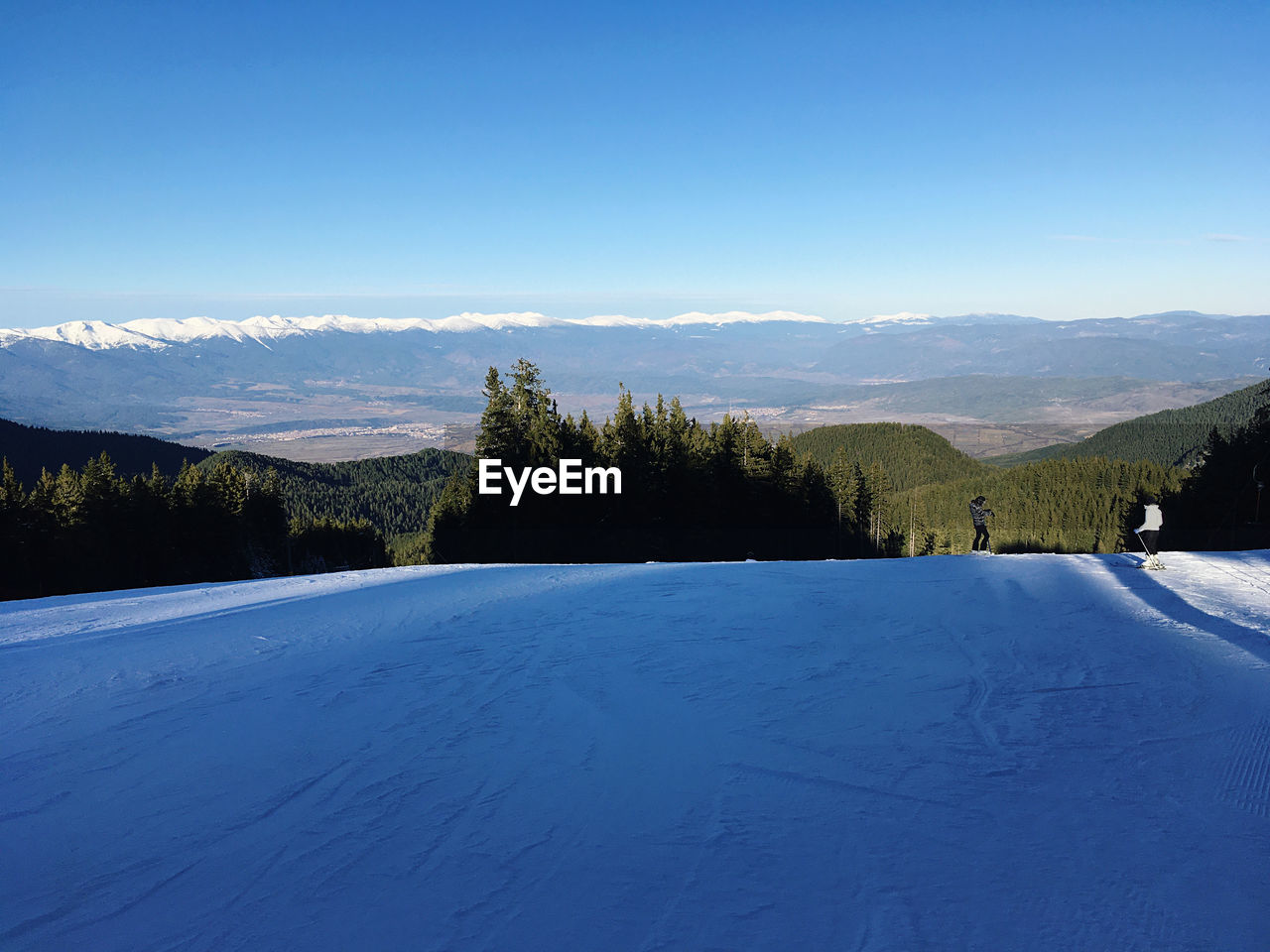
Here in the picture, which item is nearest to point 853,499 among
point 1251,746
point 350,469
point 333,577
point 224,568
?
point 224,568

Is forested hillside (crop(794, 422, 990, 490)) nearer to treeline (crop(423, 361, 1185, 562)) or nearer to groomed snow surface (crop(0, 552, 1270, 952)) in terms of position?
treeline (crop(423, 361, 1185, 562))

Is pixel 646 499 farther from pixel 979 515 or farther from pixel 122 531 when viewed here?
pixel 122 531

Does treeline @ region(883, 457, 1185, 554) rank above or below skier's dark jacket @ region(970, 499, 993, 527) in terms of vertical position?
below

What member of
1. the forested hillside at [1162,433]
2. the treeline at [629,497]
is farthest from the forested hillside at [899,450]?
the treeline at [629,497]

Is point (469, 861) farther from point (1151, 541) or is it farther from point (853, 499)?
point (853, 499)

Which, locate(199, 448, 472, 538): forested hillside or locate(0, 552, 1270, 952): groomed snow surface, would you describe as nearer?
locate(0, 552, 1270, 952): groomed snow surface

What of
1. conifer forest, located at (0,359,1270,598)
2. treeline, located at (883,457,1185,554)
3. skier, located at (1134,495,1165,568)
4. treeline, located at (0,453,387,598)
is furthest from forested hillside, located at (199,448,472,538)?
skier, located at (1134,495,1165,568)
